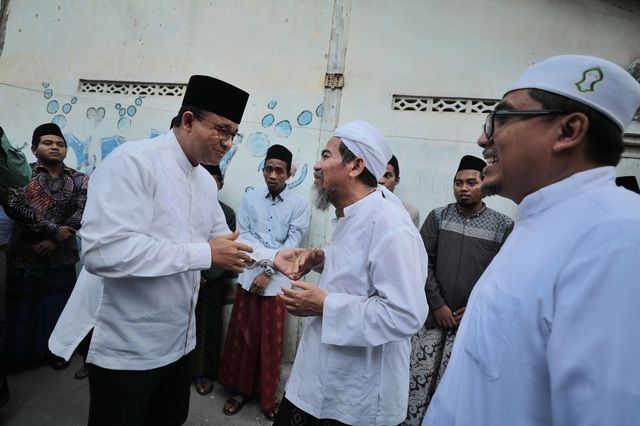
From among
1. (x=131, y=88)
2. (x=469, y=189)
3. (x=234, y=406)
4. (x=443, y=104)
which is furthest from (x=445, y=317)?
(x=131, y=88)

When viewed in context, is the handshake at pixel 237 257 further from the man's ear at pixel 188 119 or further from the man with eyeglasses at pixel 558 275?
the man with eyeglasses at pixel 558 275

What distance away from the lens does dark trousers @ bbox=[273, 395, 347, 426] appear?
5.60 feet

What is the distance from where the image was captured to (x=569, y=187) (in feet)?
2.96

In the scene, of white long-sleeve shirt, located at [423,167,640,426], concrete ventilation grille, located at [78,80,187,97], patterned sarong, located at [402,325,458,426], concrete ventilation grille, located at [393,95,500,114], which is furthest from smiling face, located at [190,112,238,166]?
concrete ventilation grille, located at [78,80,187,97]

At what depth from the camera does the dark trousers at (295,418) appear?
1.71 meters

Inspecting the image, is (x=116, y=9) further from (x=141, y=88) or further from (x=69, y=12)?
(x=141, y=88)

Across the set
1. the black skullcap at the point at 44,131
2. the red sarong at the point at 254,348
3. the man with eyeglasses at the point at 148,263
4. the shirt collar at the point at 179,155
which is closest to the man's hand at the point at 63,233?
the black skullcap at the point at 44,131

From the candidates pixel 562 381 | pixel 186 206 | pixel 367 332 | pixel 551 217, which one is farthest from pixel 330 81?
pixel 562 381

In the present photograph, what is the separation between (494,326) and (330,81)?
3784mm

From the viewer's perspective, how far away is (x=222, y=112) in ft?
6.43

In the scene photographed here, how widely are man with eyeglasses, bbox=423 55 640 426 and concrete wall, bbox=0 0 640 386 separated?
3.08 m

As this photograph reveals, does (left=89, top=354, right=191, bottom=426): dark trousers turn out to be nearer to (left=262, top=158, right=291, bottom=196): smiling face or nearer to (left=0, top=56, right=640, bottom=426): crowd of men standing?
(left=0, top=56, right=640, bottom=426): crowd of men standing

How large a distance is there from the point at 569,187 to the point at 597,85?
0.27m

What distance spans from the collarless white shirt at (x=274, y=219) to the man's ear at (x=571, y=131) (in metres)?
3.04
